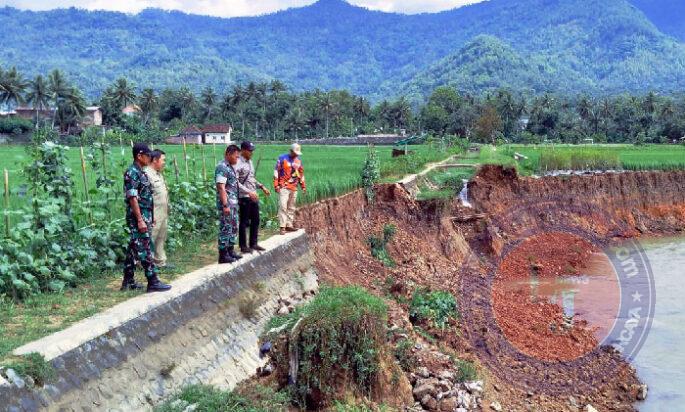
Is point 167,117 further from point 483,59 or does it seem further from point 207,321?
point 483,59

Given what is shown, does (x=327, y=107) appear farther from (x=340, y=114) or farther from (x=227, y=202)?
(x=227, y=202)

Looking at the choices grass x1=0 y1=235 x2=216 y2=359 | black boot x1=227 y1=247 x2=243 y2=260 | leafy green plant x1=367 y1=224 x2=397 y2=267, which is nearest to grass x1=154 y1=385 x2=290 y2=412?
grass x1=0 y1=235 x2=216 y2=359

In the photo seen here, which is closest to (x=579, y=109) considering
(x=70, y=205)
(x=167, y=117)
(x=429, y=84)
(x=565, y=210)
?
(x=167, y=117)

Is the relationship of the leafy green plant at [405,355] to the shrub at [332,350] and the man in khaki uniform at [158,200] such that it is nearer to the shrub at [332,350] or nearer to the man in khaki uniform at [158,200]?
the shrub at [332,350]

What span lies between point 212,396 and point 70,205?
3.33m

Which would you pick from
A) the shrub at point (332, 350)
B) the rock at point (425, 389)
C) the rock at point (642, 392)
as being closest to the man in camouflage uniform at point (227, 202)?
the shrub at point (332, 350)

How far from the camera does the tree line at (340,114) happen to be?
58.8m

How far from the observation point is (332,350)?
7133 mm

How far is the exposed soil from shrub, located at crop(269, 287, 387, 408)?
2.12 meters

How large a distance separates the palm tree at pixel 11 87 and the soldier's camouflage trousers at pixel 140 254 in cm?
5641

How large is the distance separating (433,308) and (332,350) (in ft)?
13.4

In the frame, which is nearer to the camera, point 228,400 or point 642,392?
point 228,400

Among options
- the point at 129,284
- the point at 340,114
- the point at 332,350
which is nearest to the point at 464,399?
the point at 332,350

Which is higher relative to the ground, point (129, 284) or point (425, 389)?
point (129, 284)
